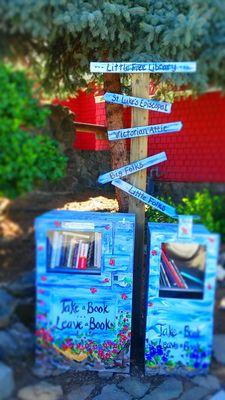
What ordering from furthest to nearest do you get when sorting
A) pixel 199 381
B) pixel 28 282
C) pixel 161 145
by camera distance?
pixel 161 145 < pixel 199 381 < pixel 28 282

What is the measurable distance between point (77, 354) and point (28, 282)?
2.16ft

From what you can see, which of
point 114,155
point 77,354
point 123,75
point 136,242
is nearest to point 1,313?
point 77,354

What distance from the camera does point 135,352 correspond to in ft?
10.9

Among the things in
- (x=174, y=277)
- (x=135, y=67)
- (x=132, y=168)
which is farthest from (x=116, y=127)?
(x=174, y=277)

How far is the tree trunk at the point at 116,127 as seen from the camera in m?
3.28

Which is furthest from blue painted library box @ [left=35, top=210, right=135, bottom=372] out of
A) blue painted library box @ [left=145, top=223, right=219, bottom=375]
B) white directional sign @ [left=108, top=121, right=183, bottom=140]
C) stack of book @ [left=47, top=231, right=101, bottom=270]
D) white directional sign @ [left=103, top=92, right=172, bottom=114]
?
white directional sign @ [left=103, top=92, right=172, bottom=114]

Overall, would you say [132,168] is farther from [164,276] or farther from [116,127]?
[164,276]

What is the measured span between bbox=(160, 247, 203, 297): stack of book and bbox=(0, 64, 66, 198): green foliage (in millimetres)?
1020

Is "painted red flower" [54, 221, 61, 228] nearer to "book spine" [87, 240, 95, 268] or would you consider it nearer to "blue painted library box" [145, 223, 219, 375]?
"book spine" [87, 240, 95, 268]

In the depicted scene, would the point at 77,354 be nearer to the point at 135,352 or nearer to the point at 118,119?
the point at 135,352

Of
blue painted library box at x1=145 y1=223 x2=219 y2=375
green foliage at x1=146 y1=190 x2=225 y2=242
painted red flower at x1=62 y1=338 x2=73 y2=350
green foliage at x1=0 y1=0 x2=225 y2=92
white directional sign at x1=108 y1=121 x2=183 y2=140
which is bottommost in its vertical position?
painted red flower at x1=62 y1=338 x2=73 y2=350

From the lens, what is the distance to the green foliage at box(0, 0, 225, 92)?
8.04ft

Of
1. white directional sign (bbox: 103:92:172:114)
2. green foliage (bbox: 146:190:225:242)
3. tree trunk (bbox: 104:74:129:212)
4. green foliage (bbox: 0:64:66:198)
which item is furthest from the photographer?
tree trunk (bbox: 104:74:129:212)

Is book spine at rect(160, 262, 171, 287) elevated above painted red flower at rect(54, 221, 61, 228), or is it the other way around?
painted red flower at rect(54, 221, 61, 228)
